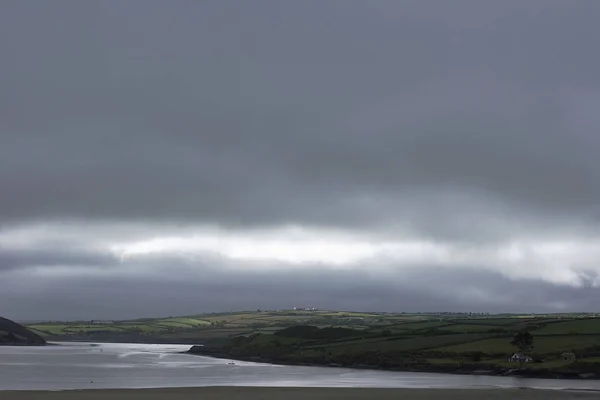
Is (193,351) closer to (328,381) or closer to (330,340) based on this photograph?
(330,340)

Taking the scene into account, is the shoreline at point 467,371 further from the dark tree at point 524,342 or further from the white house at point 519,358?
the dark tree at point 524,342

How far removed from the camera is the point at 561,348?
99.6 metres

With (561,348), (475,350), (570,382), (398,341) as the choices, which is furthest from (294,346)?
(570,382)

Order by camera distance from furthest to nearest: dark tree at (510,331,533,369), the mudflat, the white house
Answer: dark tree at (510,331,533,369)
the white house
the mudflat

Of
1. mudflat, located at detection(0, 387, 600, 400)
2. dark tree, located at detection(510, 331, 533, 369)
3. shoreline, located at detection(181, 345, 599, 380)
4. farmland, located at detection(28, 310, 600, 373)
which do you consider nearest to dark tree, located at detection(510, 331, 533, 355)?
dark tree, located at detection(510, 331, 533, 369)

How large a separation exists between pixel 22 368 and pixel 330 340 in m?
69.7

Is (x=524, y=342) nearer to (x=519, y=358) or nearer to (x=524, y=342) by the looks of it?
(x=524, y=342)

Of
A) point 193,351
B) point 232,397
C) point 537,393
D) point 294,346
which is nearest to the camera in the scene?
point 232,397

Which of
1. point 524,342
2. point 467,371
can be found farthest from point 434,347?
point 467,371

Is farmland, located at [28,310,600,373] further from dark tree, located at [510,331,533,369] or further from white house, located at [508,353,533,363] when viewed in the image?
dark tree, located at [510,331,533,369]

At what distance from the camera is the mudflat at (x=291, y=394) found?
192 feet

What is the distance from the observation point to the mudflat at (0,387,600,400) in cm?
5838

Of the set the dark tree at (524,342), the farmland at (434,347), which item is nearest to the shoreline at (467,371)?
the farmland at (434,347)

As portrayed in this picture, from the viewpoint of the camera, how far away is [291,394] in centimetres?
6162
